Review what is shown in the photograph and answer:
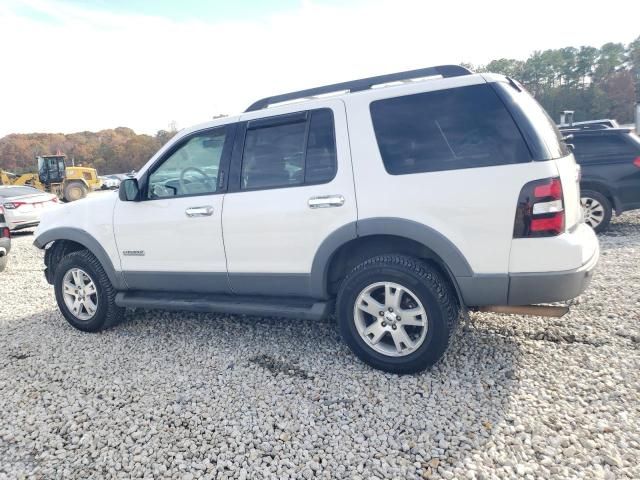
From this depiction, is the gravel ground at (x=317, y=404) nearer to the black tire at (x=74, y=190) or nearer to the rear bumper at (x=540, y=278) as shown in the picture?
the rear bumper at (x=540, y=278)

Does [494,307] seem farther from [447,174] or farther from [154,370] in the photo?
[154,370]

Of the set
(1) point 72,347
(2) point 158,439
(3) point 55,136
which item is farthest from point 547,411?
(3) point 55,136

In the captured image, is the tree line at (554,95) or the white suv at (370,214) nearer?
the white suv at (370,214)

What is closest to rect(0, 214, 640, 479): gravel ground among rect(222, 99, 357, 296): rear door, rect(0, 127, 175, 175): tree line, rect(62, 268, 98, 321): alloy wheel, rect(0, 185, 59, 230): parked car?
rect(62, 268, 98, 321): alloy wheel

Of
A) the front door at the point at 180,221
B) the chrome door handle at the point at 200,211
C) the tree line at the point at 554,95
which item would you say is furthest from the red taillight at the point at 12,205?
the tree line at the point at 554,95

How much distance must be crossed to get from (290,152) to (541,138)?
1726mm

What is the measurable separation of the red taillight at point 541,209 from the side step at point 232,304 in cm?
148

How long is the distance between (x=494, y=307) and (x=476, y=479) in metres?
1.11

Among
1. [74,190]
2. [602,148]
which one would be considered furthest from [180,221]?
[74,190]

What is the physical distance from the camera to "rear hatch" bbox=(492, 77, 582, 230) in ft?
8.48

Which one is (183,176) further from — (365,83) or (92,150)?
(92,150)

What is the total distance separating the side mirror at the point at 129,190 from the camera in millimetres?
3725

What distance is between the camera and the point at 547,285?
262 centimetres

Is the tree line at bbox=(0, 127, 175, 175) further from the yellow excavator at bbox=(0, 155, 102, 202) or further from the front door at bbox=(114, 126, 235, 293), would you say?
the front door at bbox=(114, 126, 235, 293)
